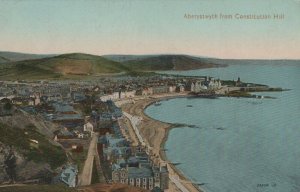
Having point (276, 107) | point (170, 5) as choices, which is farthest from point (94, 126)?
point (276, 107)

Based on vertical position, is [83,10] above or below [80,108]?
above

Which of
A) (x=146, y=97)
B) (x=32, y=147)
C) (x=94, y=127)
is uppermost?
(x=146, y=97)

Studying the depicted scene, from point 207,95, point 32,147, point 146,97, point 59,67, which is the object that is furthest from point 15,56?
point 207,95

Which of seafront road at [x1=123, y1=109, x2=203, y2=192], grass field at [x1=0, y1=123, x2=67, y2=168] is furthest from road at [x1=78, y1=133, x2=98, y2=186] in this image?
seafront road at [x1=123, y1=109, x2=203, y2=192]

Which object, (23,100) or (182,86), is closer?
A: (23,100)

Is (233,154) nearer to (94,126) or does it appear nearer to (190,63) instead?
(190,63)

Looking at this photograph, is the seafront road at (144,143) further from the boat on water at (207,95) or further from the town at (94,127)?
the boat on water at (207,95)

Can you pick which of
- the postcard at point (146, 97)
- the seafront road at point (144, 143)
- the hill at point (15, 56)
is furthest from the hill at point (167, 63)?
the hill at point (15, 56)

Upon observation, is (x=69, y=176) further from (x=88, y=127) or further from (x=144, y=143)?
(x=144, y=143)
